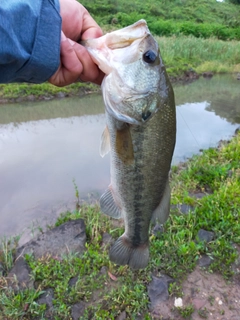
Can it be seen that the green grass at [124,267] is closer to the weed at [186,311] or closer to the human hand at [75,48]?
the weed at [186,311]

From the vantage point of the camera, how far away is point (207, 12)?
129 feet

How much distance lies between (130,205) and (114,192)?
14cm

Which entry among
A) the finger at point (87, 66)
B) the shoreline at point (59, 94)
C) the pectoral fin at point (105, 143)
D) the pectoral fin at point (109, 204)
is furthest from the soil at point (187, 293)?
the shoreline at point (59, 94)

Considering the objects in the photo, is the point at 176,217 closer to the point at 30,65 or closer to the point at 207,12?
the point at 30,65

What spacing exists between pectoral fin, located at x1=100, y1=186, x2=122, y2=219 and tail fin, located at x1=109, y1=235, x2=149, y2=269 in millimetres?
217

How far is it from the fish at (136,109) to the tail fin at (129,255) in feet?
1.40

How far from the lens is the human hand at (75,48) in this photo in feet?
5.52

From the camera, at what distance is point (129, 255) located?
225cm

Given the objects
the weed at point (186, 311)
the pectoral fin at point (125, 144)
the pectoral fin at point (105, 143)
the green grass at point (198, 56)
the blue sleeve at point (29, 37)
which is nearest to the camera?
the blue sleeve at point (29, 37)

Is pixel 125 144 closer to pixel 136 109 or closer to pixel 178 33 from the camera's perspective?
pixel 136 109

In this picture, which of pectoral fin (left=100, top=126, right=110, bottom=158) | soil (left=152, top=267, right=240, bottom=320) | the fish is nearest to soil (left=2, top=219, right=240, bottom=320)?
soil (left=152, top=267, right=240, bottom=320)

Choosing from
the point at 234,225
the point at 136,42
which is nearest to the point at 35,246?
the point at 234,225

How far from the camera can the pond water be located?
4.88 metres

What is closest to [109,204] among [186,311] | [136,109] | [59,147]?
[136,109]
